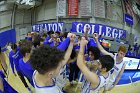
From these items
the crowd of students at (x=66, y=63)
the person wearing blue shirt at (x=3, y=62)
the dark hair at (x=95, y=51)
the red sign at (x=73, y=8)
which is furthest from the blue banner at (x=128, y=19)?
the dark hair at (x=95, y=51)

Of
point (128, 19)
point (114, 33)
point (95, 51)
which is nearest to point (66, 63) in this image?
point (95, 51)

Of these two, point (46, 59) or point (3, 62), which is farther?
point (3, 62)

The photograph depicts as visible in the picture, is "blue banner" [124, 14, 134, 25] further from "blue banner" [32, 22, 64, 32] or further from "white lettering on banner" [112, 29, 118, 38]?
"blue banner" [32, 22, 64, 32]

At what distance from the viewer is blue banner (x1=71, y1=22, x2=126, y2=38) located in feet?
55.7

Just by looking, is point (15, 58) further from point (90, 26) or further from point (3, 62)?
point (90, 26)

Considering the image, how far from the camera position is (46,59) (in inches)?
104

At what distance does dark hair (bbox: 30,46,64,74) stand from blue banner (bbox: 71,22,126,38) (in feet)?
45.2

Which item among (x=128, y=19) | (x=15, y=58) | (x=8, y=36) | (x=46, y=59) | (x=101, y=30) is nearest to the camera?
(x=46, y=59)

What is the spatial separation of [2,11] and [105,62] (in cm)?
1793

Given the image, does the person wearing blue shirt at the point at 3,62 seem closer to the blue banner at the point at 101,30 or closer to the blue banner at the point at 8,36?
the blue banner at the point at 8,36

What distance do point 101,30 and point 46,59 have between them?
15.0 metres

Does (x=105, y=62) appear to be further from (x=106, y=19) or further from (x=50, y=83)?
(x=106, y=19)

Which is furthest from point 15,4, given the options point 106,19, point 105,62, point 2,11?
point 105,62

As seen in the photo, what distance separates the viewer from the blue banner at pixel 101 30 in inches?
668
